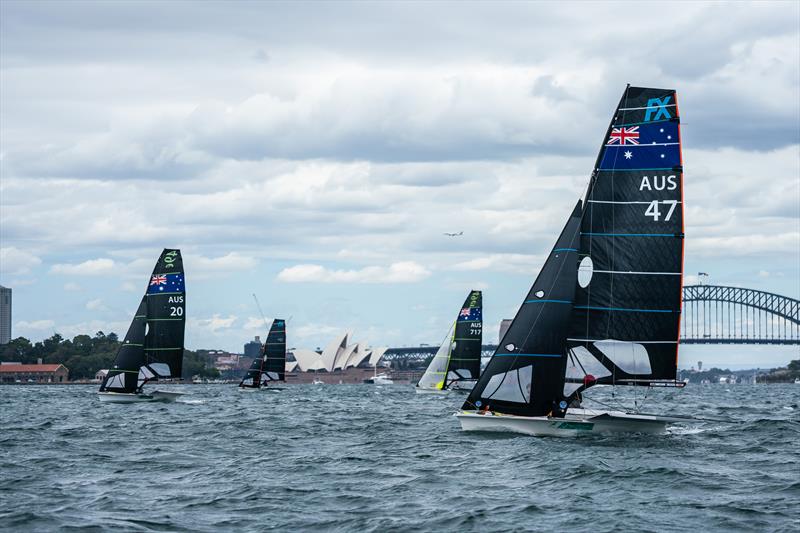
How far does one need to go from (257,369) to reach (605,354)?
72.6 m

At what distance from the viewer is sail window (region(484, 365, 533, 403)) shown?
29.5m

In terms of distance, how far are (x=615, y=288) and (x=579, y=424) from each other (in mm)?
3608

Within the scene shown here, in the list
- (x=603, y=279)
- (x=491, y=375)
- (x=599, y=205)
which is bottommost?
(x=491, y=375)

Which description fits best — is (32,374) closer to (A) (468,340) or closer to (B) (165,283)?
(A) (468,340)

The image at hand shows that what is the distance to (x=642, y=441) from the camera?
91.5 feet

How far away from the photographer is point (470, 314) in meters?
75.8

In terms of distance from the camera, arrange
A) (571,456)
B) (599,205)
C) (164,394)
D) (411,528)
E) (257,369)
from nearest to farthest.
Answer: (411,528) → (571,456) → (599,205) → (164,394) → (257,369)

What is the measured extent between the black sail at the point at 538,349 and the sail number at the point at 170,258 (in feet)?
106

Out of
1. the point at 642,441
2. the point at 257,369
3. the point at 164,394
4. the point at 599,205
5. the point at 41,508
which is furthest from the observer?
the point at 257,369

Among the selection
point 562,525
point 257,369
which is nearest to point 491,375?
point 562,525

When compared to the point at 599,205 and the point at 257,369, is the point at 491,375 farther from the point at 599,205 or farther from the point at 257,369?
the point at 257,369

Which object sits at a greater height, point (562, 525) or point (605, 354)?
point (605, 354)

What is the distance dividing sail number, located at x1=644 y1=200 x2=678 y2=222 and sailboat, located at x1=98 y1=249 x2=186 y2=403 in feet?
113

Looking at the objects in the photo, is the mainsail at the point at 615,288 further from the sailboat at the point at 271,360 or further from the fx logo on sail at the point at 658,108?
the sailboat at the point at 271,360
